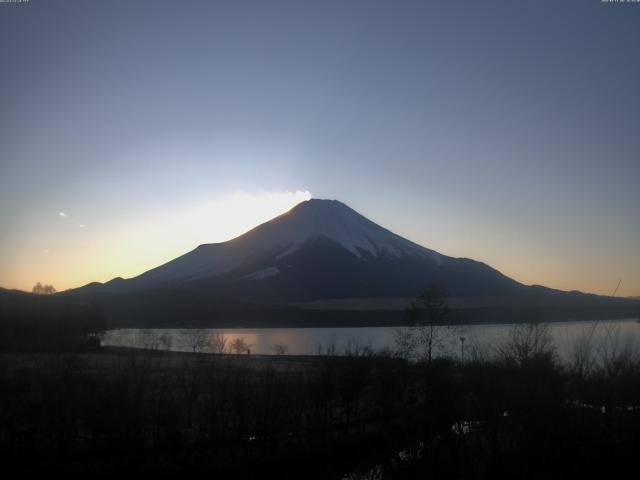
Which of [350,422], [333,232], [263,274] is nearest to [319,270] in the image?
[263,274]

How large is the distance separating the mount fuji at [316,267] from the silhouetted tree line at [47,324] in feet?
231

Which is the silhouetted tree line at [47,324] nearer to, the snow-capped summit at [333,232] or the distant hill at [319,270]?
the distant hill at [319,270]

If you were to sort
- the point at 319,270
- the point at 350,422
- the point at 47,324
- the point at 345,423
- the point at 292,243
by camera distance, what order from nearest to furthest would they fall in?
1. the point at 345,423
2. the point at 350,422
3. the point at 47,324
4. the point at 319,270
5. the point at 292,243

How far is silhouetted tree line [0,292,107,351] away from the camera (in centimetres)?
4080

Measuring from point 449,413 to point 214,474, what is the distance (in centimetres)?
644

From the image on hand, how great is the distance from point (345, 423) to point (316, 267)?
449ft

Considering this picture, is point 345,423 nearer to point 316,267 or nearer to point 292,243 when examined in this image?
point 316,267

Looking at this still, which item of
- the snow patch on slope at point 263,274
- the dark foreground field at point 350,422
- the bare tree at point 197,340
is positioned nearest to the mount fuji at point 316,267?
the snow patch on slope at point 263,274

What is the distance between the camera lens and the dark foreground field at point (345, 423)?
29.5 feet

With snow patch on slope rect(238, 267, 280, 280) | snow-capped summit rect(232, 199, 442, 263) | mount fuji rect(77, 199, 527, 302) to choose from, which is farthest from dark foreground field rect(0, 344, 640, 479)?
snow-capped summit rect(232, 199, 442, 263)

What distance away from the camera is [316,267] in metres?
155

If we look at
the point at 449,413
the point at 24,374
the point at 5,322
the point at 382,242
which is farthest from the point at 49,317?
the point at 382,242

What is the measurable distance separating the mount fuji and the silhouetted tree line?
70286 millimetres

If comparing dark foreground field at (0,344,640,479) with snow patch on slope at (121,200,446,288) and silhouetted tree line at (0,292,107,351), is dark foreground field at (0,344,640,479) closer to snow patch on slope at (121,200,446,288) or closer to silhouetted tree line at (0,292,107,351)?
silhouetted tree line at (0,292,107,351)
